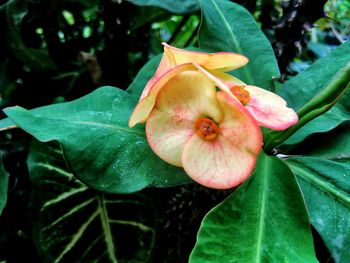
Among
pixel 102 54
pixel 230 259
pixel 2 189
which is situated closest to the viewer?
pixel 230 259

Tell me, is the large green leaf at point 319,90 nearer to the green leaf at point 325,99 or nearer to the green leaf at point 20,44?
the green leaf at point 325,99

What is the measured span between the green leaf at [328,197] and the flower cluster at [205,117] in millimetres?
156

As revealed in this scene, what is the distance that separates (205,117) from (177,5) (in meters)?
0.51

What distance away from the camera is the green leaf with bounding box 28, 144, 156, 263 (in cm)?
86

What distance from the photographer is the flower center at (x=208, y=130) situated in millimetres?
627

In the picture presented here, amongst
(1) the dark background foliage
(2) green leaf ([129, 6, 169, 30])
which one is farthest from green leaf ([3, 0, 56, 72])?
(2) green leaf ([129, 6, 169, 30])

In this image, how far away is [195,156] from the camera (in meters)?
0.62

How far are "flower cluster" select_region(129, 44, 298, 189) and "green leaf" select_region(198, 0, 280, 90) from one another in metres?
0.17

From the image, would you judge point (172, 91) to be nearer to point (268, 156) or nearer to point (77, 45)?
point (268, 156)

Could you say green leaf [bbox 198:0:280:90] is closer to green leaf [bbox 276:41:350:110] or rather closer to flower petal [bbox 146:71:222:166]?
green leaf [bbox 276:41:350:110]

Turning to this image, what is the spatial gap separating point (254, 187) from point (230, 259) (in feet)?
0.44

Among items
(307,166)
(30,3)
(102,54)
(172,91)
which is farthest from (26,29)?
(307,166)

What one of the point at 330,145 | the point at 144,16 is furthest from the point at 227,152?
the point at 144,16

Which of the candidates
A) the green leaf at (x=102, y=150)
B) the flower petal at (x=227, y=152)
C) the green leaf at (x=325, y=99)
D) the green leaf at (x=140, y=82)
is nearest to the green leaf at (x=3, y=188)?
the green leaf at (x=102, y=150)
